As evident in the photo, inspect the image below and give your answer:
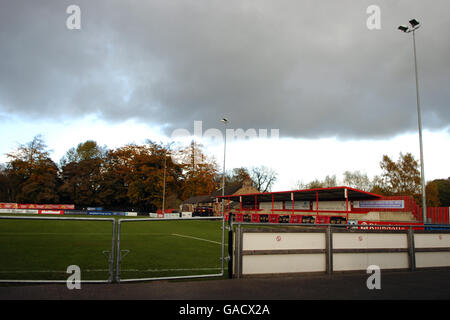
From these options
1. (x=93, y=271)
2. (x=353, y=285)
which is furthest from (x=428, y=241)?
(x=93, y=271)

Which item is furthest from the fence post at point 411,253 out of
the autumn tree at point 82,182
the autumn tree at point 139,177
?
the autumn tree at point 82,182

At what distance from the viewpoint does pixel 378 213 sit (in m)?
33.4

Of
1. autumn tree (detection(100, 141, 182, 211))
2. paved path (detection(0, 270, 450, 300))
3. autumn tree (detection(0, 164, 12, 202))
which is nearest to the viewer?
paved path (detection(0, 270, 450, 300))

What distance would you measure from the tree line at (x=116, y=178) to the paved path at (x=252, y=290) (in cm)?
6938

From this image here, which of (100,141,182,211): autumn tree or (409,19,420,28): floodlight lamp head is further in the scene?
(100,141,182,211): autumn tree

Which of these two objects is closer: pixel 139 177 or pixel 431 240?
pixel 431 240

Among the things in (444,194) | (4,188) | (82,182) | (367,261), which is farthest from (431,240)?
(4,188)

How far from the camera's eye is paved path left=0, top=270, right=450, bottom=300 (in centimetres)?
612

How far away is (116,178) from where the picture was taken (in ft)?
266

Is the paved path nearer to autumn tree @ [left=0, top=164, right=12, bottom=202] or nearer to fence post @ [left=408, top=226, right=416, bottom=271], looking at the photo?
fence post @ [left=408, top=226, right=416, bottom=271]

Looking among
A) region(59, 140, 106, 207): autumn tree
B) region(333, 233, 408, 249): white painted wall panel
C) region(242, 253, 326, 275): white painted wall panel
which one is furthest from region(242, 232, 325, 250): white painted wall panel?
region(59, 140, 106, 207): autumn tree

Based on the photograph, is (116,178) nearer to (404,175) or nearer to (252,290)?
(404,175)

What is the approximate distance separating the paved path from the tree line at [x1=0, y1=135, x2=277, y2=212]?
69.4 m

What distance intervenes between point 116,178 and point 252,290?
79.1 metres
